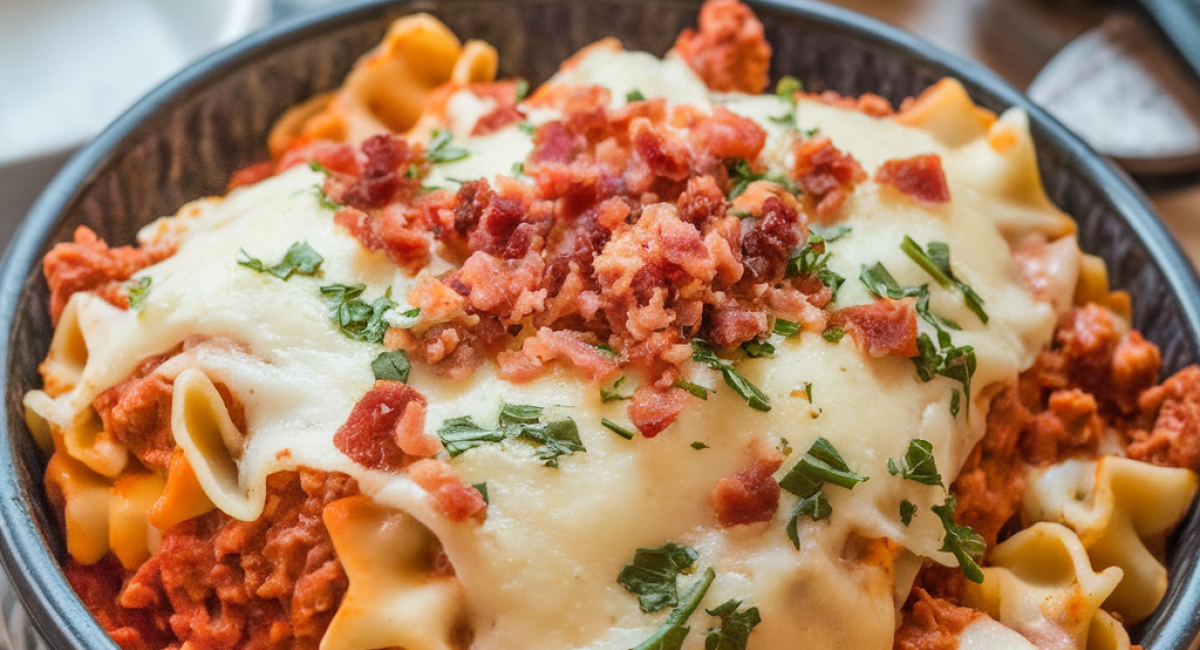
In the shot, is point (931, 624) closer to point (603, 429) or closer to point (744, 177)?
point (603, 429)

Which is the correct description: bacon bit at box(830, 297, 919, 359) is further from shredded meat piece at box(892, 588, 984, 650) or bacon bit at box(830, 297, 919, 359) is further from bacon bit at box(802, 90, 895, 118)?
bacon bit at box(802, 90, 895, 118)

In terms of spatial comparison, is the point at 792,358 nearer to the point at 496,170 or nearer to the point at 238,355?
the point at 496,170

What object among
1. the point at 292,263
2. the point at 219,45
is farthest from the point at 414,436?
the point at 219,45

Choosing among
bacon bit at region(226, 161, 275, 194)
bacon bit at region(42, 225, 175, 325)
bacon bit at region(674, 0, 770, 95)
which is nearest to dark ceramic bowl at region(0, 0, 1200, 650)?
bacon bit at region(42, 225, 175, 325)

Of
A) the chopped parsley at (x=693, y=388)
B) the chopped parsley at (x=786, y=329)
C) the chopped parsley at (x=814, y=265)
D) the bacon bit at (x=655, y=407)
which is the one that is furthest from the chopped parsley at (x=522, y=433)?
the chopped parsley at (x=814, y=265)

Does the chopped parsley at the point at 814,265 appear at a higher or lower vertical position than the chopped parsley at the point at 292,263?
lower

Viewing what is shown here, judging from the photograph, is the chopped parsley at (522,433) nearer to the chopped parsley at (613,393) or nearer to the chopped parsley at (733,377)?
the chopped parsley at (613,393)
